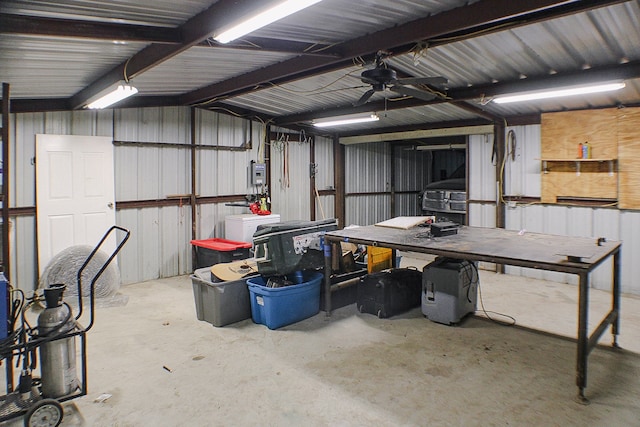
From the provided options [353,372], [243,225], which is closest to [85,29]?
[353,372]

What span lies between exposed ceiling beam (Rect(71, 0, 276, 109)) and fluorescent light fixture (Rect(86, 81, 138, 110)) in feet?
0.18

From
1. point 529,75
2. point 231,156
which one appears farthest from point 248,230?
point 529,75

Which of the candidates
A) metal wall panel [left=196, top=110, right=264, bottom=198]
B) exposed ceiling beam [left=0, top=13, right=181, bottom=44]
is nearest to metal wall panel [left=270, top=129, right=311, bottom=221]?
metal wall panel [left=196, top=110, right=264, bottom=198]

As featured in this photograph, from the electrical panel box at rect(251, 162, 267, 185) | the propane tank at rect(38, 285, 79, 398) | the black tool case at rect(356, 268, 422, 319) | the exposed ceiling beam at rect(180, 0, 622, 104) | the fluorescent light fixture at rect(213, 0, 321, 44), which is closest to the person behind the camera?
the fluorescent light fixture at rect(213, 0, 321, 44)

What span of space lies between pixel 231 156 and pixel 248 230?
1.42 metres

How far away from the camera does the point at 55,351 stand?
258 centimetres

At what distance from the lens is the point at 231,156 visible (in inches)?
280

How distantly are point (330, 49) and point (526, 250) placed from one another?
2488mm

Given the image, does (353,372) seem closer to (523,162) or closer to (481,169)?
(523,162)

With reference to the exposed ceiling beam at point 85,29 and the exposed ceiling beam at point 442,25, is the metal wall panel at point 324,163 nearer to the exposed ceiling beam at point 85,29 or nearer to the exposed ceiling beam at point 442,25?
the exposed ceiling beam at point 442,25

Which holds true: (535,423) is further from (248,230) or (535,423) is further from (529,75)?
(248,230)

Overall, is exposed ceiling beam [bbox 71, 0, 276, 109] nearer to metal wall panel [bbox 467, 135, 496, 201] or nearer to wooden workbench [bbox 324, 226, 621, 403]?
wooden workbench [bbox 324, 226, 621, 403]

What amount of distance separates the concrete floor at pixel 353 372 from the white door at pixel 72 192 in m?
1.33

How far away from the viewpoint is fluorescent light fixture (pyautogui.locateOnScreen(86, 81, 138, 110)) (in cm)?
406
